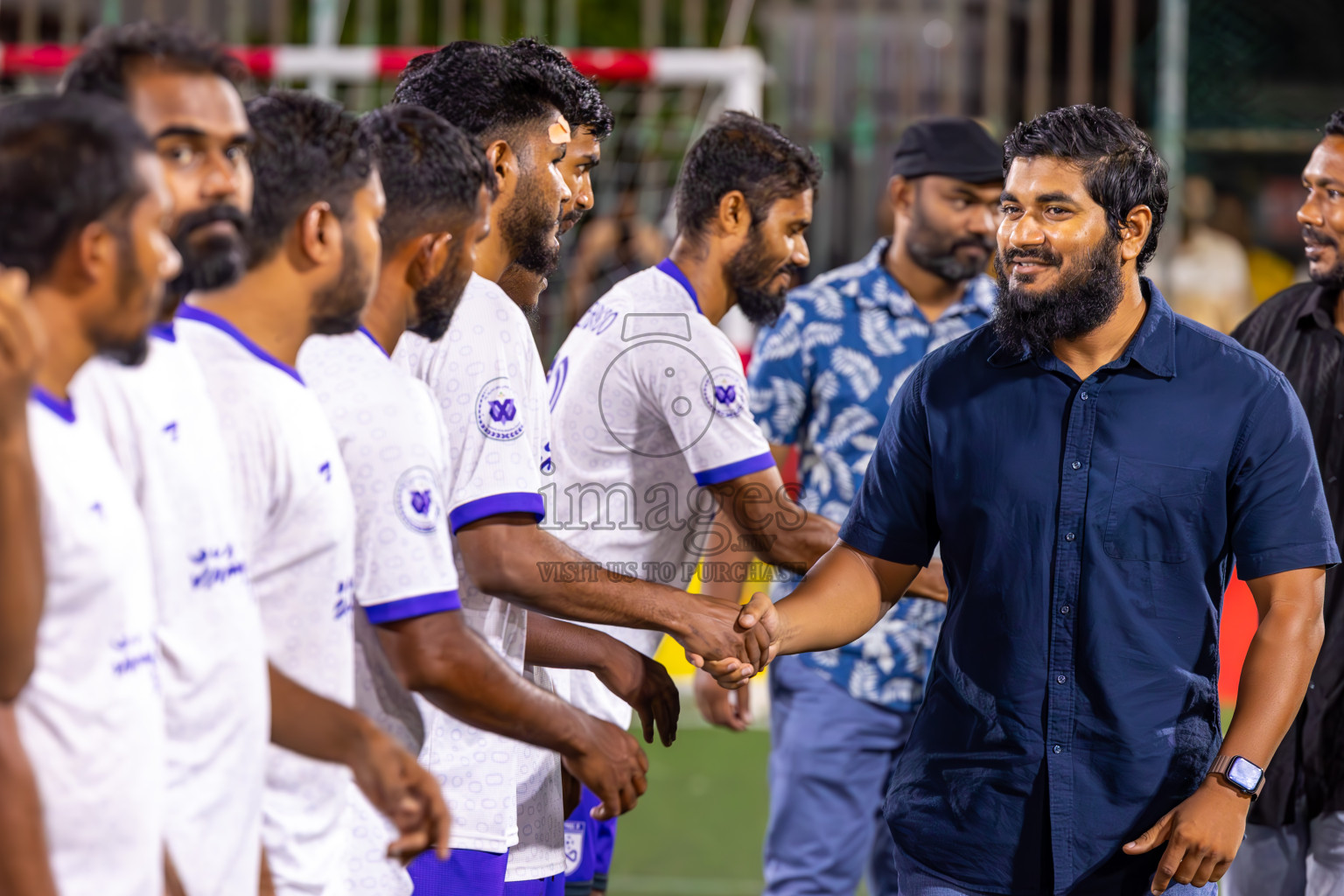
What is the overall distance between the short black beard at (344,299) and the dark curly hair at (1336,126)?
255 centimetres

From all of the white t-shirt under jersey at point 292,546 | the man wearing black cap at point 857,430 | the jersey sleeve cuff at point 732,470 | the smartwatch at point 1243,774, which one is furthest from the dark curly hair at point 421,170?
the man wearing black cap at point 857,430

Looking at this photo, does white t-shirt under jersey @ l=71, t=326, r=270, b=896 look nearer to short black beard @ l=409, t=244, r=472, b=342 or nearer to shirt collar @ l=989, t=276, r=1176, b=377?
short black beard @ l=409, t=244, r=472, b=342

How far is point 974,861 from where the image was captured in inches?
104

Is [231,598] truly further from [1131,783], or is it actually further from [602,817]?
[1131,783]

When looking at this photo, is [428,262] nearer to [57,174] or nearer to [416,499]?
[416,499]

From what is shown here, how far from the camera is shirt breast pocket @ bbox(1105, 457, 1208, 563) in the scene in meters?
2.60

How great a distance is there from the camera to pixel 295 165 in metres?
2.04

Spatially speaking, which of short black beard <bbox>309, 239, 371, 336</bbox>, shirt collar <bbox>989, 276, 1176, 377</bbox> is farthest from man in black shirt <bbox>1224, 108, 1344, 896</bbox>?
short black beard <bbox>309, 239, 371, 336</bbox>

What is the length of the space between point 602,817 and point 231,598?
3.99 ft

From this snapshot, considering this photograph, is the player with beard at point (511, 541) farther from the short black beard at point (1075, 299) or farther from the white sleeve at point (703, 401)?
the short black beard at point (1075, 299)

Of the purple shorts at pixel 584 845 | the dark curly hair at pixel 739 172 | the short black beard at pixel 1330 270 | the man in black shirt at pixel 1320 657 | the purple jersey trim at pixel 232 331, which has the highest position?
the dark curly hair at pixel 739 172

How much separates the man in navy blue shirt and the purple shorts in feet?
3.39

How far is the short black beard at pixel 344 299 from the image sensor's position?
203 cm

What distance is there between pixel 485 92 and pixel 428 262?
0.75 m
